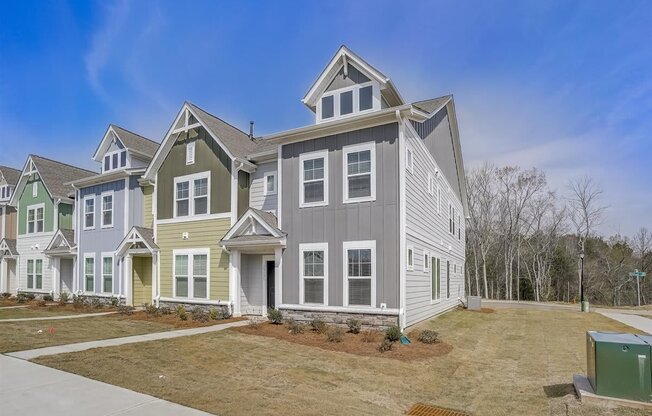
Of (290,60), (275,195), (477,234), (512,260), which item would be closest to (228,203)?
(275,195)

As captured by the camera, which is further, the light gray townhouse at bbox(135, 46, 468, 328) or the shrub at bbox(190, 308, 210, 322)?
the shrub at bbox(190, 308, 210, 322)

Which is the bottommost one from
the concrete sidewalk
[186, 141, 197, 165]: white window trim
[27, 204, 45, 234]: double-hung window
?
the concrete sidewalk

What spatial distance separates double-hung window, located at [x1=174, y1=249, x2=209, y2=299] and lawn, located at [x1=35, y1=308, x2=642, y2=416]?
509cm

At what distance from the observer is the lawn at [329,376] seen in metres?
6.45

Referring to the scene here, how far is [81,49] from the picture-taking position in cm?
1305

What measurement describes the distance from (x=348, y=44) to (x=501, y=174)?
36.8m

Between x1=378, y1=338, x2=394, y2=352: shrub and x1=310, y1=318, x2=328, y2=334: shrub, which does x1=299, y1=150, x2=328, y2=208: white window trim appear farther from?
x1=378, y1=338, x2=394, y2=352: shrub

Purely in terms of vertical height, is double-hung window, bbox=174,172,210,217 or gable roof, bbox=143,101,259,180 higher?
gable roof, bbox=143,101,259,180

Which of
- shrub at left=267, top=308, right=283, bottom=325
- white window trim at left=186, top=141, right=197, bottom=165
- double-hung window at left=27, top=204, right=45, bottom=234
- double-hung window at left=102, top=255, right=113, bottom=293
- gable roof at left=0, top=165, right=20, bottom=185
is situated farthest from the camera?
gable roof at left=0, top=165, right=20, bottom=185

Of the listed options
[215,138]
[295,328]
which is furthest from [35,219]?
[295,328]

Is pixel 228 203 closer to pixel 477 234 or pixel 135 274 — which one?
pixel 135 274

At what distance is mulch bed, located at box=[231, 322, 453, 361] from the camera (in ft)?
32.6

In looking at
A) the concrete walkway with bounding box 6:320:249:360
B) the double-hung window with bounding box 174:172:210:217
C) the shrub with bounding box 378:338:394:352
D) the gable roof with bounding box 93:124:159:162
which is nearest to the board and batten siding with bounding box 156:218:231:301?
the double-hung window with bounding box 174:172:210:217

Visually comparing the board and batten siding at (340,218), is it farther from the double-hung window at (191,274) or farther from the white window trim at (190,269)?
the double-hung window at (191,274)
